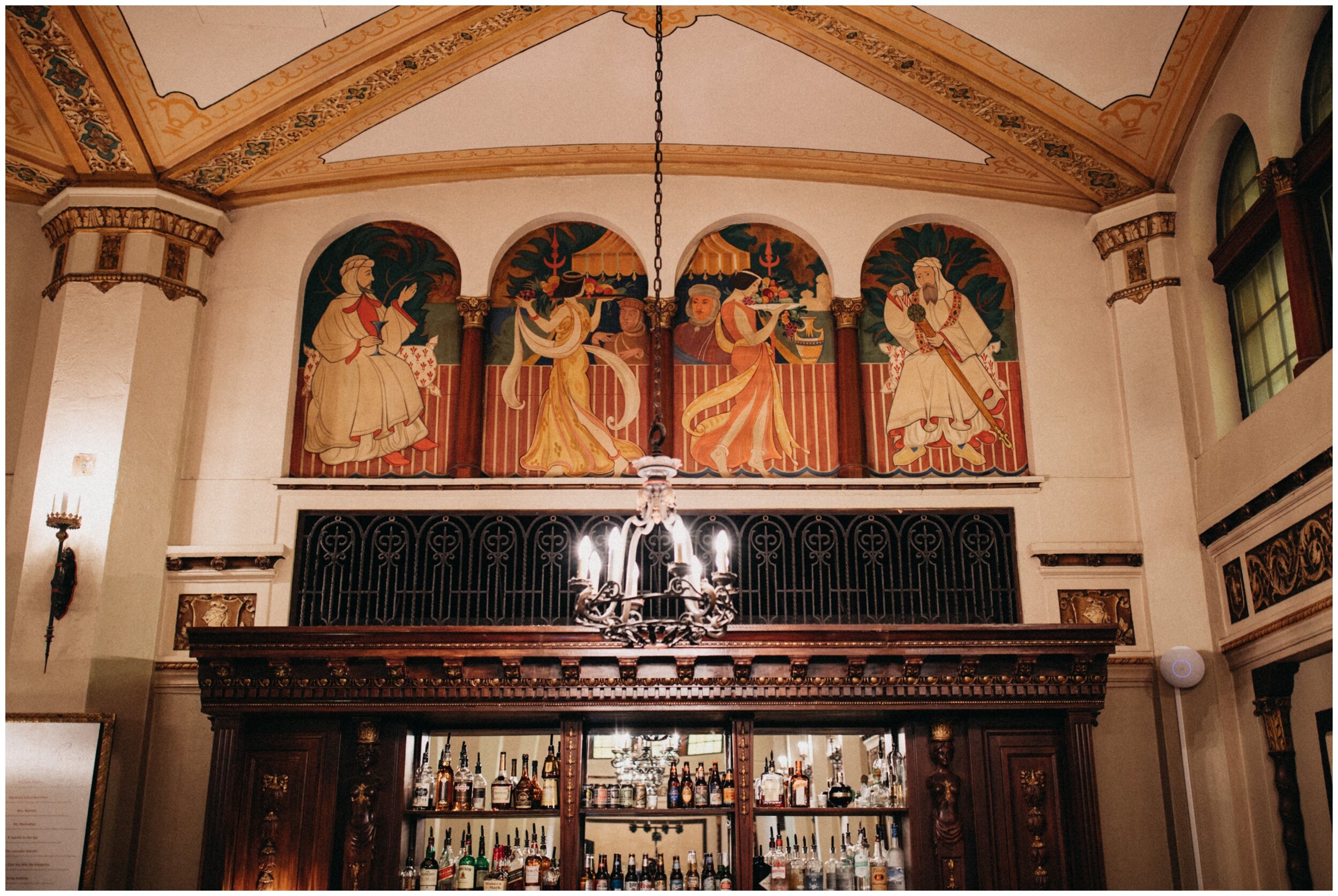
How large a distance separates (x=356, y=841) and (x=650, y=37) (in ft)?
17.4

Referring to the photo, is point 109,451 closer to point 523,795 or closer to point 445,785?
point 445,785

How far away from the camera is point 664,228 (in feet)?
28.9

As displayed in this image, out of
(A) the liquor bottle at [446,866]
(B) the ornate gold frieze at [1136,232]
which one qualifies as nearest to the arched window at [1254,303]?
(B) the ornate gold frieze at [1136,232]

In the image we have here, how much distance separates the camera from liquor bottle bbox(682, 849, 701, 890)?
23.5ft

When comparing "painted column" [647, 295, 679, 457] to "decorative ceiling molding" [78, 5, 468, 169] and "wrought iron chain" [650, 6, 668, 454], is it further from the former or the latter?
"decorative ceiling molding" [78, 5, 468, 169]

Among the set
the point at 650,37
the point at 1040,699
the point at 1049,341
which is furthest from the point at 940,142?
the point at 1040,699

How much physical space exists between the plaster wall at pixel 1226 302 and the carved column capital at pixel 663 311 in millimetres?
3432

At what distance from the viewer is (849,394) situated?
27.6 feet

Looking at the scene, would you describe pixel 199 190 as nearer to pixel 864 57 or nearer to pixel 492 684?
pixel 492 684

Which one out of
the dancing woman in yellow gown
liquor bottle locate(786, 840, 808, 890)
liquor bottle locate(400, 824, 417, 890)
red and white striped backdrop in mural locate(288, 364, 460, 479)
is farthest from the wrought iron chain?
liquor bottle locate(400, 824, 417, 890)

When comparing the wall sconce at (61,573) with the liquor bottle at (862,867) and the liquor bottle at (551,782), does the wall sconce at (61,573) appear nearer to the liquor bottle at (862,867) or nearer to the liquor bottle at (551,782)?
the liquor bottle at (551,782)

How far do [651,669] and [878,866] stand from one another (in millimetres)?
1829

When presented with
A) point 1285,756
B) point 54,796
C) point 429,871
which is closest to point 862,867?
point 1285,756

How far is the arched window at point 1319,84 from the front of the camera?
21.1 feet
